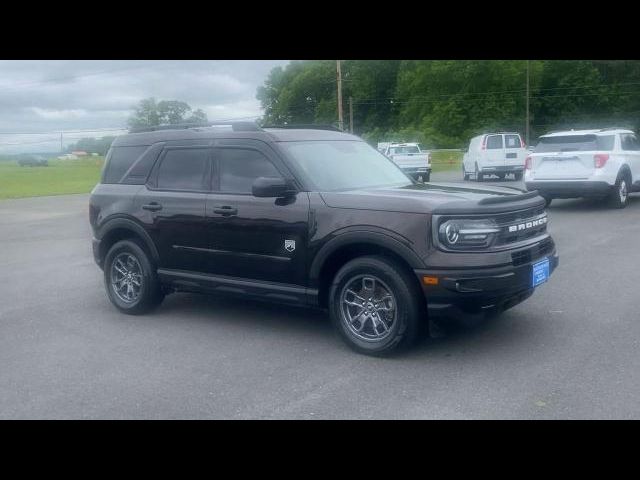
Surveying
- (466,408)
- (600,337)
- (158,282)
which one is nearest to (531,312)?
(600,337)

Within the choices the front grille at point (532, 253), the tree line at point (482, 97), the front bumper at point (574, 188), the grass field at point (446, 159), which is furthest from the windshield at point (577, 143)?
the tree line at point (482, 97)

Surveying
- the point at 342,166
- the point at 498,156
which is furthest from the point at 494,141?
the point at 342,166

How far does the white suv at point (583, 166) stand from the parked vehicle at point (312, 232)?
8.89 m

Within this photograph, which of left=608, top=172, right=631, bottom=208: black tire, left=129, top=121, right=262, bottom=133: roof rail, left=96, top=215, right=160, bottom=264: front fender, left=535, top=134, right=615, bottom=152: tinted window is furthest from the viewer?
left=608, top=172, right=631, bottom=208: black tire

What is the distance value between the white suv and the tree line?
50.1 m

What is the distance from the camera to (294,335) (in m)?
6.65

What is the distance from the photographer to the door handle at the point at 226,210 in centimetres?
670

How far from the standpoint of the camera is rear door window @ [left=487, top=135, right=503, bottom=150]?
92.7 feet

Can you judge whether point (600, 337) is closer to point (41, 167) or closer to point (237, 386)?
point (237, 386)

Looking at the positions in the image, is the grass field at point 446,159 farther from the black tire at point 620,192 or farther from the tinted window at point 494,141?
the black tire at point 620,192

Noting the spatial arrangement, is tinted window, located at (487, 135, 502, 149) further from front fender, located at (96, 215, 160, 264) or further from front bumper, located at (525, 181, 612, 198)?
front fender, located at (96, 215, 160, 264)

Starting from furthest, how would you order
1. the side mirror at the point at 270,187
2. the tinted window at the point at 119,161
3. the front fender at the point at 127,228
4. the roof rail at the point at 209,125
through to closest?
the tinted window at the point at 119,161 < the front fender at the point at 127,228 < the roof rail at the point at 209,125 < the side mirror at the point at 270,187

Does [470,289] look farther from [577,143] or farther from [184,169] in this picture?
[577,143]

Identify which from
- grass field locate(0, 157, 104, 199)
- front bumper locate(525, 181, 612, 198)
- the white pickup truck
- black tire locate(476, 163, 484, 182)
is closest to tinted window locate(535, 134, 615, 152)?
front bumper locate(525, 181, 612, 198)
